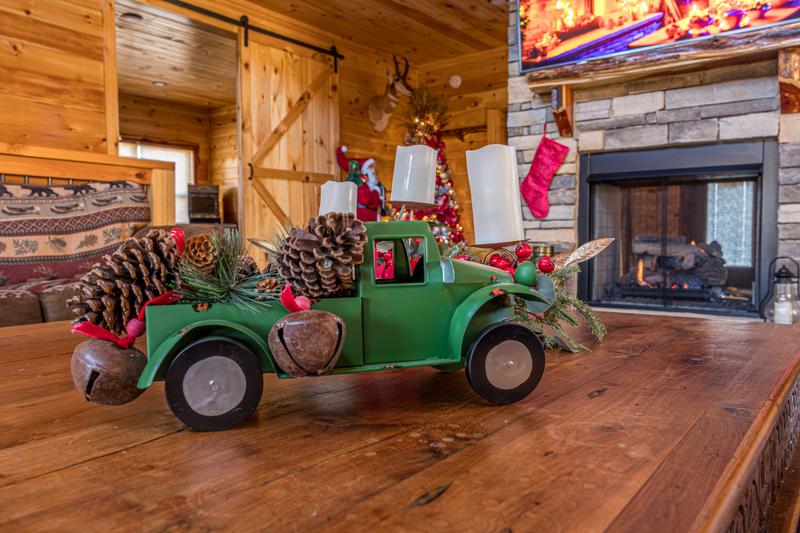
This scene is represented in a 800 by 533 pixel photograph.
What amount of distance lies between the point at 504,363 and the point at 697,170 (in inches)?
113

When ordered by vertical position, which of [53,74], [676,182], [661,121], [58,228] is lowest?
[58,228]

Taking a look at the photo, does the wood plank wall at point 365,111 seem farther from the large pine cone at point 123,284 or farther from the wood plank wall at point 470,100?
the large pine cone at point 123,284

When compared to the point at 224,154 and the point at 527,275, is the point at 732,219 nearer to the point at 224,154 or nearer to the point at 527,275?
the point at 527,275

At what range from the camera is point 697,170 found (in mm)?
3041

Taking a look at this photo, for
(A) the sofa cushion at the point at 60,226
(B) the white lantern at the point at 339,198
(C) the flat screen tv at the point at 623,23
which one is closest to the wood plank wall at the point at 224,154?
(A) the sofa cushion at the point at 60,226

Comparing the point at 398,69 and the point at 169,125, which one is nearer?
the point at 398,69

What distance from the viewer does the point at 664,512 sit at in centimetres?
39

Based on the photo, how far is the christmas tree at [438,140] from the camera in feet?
16.8

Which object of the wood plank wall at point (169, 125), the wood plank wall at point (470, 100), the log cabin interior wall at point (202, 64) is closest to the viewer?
the log cabin interior wall at point (202, 64)

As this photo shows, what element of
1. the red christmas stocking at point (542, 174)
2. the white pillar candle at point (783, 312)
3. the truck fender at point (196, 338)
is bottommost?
the white pillar candle at point (783, 312)

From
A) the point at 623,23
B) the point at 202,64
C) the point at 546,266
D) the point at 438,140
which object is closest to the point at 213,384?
the point at 546,266

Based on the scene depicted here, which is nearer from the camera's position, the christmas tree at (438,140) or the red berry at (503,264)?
the red berry at (503,264)

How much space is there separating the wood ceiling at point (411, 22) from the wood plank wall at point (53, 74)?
1.38 meters

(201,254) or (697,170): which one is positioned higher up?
(697,170)
